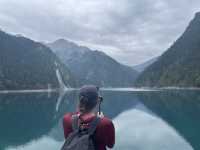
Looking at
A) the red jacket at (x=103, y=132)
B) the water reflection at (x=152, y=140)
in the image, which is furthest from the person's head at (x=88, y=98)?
the water reflection at (x=152, y=140)

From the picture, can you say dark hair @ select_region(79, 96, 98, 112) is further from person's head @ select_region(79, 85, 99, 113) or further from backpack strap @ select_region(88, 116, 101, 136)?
backpack strap @ select_region(88, 116, 101, 136)

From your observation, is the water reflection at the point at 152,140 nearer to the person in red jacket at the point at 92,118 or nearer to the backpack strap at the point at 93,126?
the person in red jacket at the point at 92,118

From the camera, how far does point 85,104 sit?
4363mm

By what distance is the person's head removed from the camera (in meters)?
4.32

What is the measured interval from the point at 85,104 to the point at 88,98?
0.33 ft

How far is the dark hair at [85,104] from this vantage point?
4340mm

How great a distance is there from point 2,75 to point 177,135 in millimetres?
150191

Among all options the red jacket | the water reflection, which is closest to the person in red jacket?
the red jacket

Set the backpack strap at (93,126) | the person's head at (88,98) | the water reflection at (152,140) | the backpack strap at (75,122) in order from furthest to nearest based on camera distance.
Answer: the water reflection at (152,140) < the person's head at (88,98) < the backpack strap at (75,122) < the backpack strap at (93,126)

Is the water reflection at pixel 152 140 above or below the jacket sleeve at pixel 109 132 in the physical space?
below

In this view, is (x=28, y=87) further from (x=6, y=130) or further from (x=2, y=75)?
(x=6, y=130)

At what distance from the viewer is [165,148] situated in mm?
23625

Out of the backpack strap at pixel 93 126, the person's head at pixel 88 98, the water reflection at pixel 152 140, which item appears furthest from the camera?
the water reflection at pixel 152 140

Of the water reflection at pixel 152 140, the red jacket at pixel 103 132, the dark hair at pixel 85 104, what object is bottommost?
the water reflection at pixel 152 140
